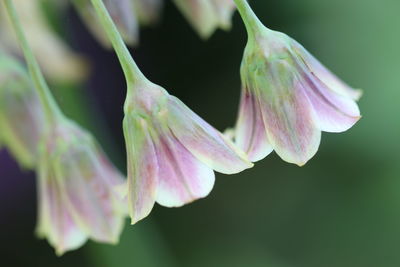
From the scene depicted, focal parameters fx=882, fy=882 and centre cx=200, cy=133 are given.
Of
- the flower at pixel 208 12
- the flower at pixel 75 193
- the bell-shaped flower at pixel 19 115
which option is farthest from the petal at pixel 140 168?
the bell-shaped flower at pixel 19 115

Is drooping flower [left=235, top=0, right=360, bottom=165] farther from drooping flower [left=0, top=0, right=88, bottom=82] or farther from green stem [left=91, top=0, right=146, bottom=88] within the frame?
drooping flower [left=0, top=0, right=88, bottom=82]

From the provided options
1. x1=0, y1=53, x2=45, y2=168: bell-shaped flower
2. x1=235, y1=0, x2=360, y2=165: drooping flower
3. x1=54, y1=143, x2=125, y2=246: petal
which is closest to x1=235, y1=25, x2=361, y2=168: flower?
x1=235, y1=0, x2=360, y2=165: drooping flower

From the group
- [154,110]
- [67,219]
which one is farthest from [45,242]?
[154,110]

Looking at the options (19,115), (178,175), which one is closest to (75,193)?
(19,115)

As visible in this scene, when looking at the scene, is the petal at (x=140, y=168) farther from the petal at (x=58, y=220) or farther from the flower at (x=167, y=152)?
the petal at (x=58, y=220)

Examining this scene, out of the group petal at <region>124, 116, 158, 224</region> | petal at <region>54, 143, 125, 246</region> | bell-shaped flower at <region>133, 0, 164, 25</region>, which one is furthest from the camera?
bell-shaped flower at <region>133, 0, 164, 25</region>

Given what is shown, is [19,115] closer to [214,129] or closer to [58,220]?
[58,220]
